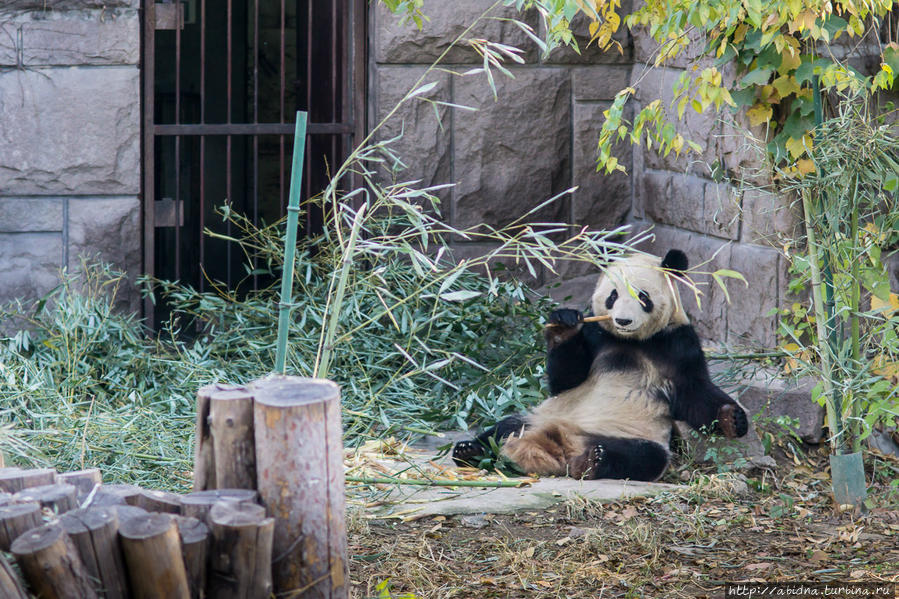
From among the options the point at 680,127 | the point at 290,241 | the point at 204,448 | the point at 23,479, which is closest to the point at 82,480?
the point at 23,479

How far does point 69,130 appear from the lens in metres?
5.65

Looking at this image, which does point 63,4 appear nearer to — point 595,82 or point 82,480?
point 595,82

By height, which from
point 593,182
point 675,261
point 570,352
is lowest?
point 570,352

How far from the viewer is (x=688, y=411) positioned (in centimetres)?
434

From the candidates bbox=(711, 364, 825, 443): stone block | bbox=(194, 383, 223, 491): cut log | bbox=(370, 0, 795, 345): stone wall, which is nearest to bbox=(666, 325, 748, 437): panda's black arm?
bbox=(711, 364, 825, 443): stone block

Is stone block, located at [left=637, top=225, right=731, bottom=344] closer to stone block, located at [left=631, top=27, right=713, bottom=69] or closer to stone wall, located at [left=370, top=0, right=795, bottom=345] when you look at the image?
stone wall, located at [left=370, top=0, right=795, bottom=345]

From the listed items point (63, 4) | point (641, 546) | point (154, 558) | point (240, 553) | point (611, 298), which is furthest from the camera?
point (63, 4)

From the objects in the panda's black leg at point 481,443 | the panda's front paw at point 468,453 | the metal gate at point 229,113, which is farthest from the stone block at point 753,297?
the metal gate at point 229,113

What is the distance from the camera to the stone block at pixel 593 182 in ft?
20.2

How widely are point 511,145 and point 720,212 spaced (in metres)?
1.28

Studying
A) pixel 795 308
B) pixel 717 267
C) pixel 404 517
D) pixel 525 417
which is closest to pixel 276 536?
pixel 404 517

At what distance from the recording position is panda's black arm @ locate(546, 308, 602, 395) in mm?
4449

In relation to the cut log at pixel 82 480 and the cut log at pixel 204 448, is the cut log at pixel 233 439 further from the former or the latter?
the cut log at pixel 82 480

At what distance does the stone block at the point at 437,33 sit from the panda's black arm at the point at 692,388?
225cm
